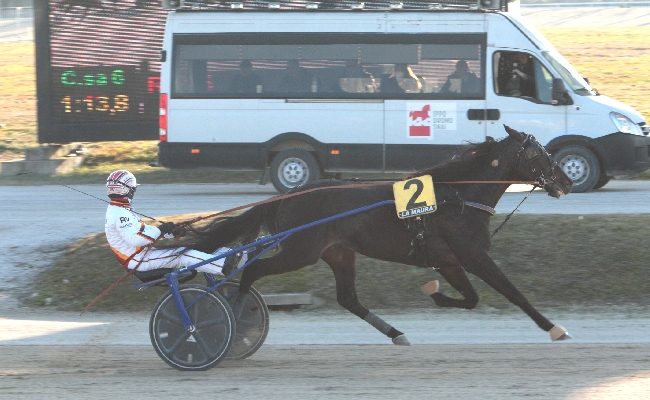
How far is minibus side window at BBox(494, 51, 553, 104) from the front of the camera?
13250 mm

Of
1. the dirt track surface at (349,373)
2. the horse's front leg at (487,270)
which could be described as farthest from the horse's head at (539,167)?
Result: the dirt track surface at (349,373)

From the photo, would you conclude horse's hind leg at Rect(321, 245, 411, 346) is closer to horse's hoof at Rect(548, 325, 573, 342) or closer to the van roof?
horse's hoof at Rect(548, 325, 573, 342)

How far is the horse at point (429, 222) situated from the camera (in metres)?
6.50

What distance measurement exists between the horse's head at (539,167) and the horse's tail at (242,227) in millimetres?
1849

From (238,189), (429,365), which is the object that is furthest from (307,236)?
(238,189)

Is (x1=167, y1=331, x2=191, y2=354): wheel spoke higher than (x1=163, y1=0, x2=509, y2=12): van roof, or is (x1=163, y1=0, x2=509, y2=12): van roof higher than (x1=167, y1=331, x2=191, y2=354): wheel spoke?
(x1=163, y1=0, x2=509, y2=12): van roof

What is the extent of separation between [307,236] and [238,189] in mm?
9142

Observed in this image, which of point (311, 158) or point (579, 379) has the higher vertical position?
point (311, 158)

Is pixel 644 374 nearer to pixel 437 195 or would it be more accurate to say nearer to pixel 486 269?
pixel 486 269

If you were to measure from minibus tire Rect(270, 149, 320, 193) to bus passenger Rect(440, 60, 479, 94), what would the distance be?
7.42 ft

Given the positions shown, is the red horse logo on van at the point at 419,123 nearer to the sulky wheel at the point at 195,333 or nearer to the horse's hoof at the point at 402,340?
the horse's hoof at the point at 402,340

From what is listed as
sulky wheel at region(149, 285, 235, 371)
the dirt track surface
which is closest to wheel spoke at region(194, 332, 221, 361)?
sulky wheel at region(149, 285, 235, 371)

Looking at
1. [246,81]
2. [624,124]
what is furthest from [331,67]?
[624,124]

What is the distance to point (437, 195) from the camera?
658cm
